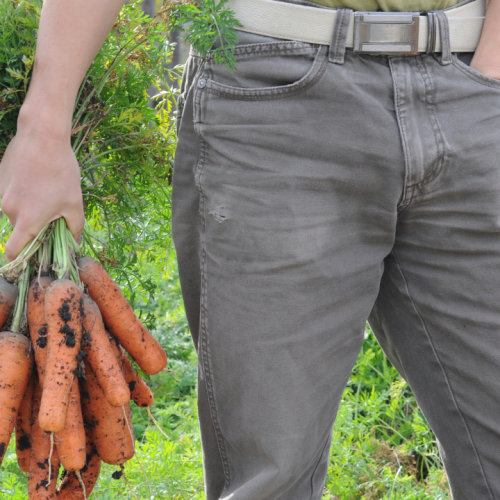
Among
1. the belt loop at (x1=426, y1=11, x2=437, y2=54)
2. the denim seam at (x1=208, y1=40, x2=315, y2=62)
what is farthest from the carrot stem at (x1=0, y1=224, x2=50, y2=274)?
the belt loop at (x1=426, y1=11, x2=437, y2=54)

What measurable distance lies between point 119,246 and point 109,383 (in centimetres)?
47

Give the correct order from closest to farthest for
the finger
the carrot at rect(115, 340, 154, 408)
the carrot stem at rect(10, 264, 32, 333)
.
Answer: the finger → the carrot stem at rect(10, 264, 32, 333) → the carrot at rect(115, 340, 154, 408)

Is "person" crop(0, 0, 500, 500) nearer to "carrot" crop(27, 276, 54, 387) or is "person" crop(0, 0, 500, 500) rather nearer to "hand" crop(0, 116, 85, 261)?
"hand" crop(0, 116, 85, 261)

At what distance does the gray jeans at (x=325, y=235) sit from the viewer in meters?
0.98

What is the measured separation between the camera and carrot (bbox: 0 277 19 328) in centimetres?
125

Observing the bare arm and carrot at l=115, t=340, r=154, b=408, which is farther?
carrot at l=115, t=340, r=154, b=408

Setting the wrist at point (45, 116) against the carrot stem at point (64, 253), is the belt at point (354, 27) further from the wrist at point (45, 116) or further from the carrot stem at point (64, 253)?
the carrot stem at point (64, 253)

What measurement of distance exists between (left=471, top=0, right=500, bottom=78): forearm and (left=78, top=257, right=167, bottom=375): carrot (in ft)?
2.95

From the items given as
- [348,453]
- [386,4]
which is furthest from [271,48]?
[348,453]

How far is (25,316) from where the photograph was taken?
1291 mm

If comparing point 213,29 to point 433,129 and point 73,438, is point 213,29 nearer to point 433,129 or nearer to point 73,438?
point 433,129

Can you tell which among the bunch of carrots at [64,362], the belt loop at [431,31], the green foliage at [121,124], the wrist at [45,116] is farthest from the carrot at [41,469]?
the belt loop at [431,31]

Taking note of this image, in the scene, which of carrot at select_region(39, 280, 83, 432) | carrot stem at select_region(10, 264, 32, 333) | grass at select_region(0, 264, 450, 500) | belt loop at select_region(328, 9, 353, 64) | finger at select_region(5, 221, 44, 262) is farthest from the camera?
grass at select_region(0, 264, 450, 500)

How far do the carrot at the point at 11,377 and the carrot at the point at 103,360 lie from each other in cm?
13
